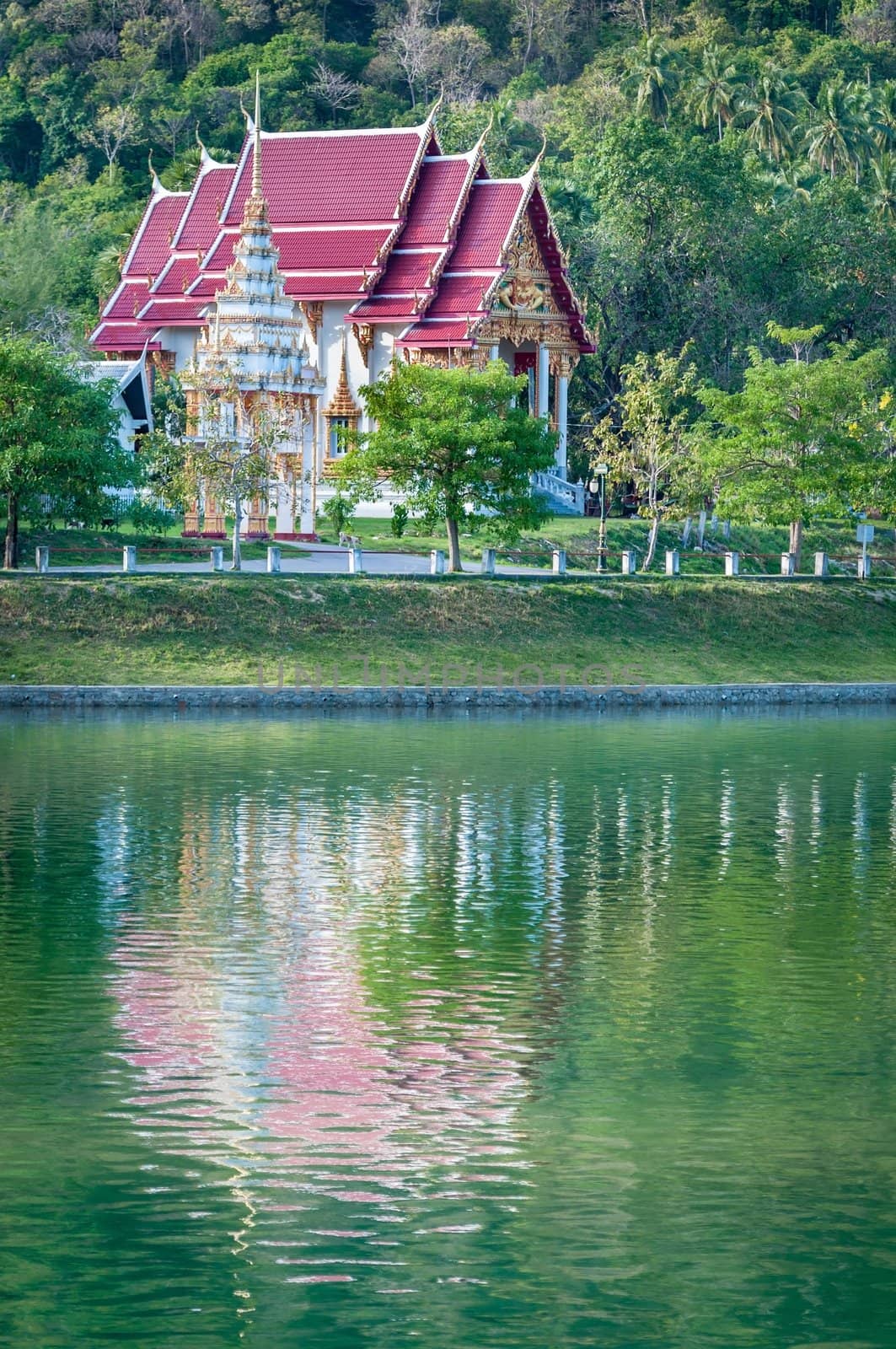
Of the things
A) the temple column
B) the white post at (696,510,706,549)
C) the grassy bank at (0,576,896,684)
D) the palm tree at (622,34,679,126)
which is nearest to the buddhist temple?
the temple column

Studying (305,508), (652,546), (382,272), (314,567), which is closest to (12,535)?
(314,567)

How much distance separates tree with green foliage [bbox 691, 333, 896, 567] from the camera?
221ft

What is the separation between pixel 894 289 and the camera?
92.2 metres

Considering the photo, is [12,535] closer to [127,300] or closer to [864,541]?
[864,541]

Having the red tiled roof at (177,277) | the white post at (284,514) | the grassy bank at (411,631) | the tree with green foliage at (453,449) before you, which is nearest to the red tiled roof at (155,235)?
the red tiled roof at (177,277)

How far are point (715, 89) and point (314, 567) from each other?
6721 cm

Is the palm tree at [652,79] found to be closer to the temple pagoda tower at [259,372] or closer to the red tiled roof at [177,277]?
the red tiled roof at [177,277]

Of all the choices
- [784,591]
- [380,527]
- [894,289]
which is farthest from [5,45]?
[784,591]

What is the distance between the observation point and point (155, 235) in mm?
89562

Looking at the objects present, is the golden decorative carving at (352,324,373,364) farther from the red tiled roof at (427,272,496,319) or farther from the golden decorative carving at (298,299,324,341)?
the red tiled roof at (427,272,496,319)

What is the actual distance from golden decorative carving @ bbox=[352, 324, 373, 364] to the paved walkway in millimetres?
15476

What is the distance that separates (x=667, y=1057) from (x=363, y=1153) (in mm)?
3679

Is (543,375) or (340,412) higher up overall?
(543,375)

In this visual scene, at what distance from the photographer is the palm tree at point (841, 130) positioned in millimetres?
117750
